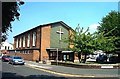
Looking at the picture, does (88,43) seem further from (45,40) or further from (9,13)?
(9,13)

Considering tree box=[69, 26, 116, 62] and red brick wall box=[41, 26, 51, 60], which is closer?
tree box=[69, 26, 116, 62]

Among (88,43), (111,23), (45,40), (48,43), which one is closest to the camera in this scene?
(88,43)

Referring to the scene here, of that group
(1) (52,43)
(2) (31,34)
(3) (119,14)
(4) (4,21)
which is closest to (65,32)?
(1) (52,43)

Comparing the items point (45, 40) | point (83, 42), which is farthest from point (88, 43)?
point (45, 40)

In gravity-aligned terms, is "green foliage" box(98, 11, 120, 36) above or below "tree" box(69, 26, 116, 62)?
above

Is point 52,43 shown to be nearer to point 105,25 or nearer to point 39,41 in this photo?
point 39,41

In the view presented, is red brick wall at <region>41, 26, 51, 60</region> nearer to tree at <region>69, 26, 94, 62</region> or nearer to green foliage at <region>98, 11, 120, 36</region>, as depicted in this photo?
green foliage at <region>98, 11, 120, 36</region>

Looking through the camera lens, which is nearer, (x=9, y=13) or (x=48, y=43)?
(x=9, y=13)

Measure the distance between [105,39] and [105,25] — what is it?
14.5m

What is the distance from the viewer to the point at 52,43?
6825cm

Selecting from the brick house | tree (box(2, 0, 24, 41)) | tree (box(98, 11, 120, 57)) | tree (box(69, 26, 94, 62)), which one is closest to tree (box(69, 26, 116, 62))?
tree (box(69, 26, 94, 62))

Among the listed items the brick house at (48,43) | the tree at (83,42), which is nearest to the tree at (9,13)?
the tree at (83,42)

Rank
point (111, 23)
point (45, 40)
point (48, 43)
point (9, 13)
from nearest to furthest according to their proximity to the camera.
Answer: point (9, 13) < point (111, 23) < point (45, 40) < point (48, 43)

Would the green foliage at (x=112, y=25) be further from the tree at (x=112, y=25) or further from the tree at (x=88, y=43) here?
the tree at (x=88, y=43)
